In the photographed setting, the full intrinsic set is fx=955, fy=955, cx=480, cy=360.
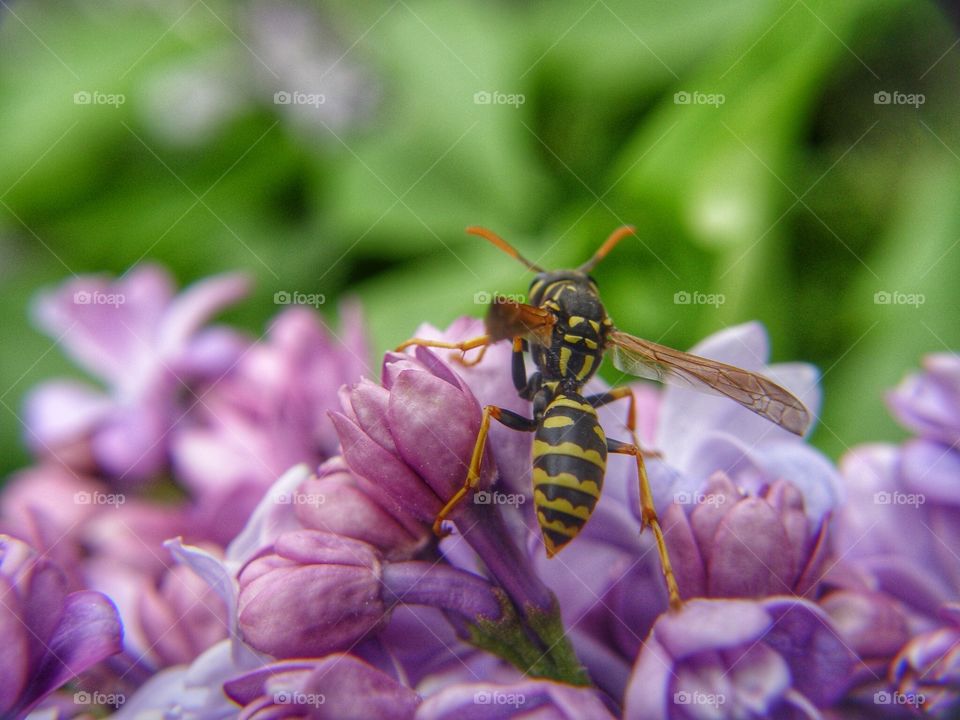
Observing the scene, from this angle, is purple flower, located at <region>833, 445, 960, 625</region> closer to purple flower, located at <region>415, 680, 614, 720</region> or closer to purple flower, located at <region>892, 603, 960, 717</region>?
purple flower, located at <region>892, 603, 960, 717</region>

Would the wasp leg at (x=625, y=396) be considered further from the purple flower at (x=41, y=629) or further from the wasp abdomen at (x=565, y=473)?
the purple flower at (x=41, y=629)

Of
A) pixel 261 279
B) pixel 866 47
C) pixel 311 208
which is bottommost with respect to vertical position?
pixel 261 279

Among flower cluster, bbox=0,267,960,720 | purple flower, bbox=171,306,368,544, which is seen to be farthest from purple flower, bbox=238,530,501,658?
purple flower, bbox=171,306,368,544

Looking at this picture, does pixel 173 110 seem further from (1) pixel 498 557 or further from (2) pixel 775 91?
(1) pixel 498 557

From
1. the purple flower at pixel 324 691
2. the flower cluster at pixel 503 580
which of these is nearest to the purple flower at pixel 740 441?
the flower cluster at pixel 503 580

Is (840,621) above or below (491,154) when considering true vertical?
below

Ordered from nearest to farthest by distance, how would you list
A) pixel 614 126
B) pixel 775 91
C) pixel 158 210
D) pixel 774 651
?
pixel 774 651, pixel 775 91, pixel 614 126, pixel 158 210

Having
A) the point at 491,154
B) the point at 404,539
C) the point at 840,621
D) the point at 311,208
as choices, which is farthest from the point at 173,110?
the point at 840,621
